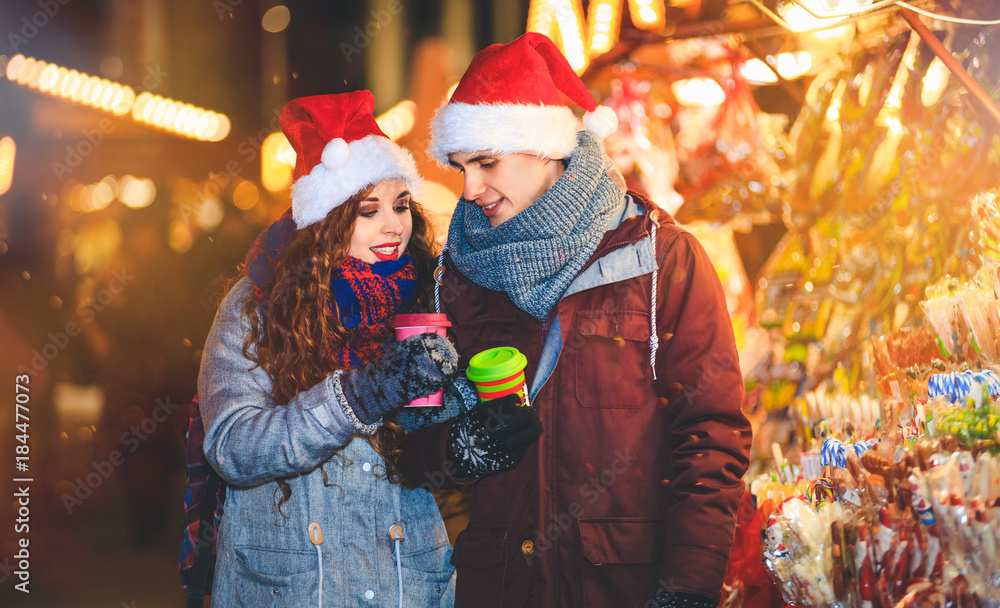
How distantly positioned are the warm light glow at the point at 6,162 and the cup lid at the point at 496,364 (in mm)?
3839

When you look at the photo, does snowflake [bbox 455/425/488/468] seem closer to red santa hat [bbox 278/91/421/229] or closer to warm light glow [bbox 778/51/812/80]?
red santa hat [bbox 278/91/421/229]

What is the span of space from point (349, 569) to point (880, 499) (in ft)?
4.21

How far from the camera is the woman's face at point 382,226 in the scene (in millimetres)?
2115

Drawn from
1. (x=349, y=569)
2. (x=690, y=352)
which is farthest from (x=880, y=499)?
(x=349, y=569)

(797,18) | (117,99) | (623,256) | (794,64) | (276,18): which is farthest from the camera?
(276,18)

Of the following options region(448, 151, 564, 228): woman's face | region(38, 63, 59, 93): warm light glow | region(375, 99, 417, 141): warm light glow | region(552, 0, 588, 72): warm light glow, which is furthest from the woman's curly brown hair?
region(38, 63, 59, 93): warm light glow

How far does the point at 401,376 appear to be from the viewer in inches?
65.7

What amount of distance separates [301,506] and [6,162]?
3.54 meters

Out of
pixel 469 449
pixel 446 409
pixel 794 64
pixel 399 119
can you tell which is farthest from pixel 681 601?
pixel 399 119

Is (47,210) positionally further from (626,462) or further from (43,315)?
(626,462)

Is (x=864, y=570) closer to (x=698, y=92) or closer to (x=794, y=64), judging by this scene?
(x=794, y=64)

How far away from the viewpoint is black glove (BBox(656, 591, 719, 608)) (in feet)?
4.95

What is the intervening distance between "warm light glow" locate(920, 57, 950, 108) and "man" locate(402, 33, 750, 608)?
1.32 meters

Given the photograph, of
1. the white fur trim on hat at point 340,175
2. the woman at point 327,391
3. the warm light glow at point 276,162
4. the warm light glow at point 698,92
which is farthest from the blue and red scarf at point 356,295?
→ the warm light glow at point 276,162
